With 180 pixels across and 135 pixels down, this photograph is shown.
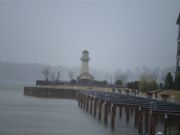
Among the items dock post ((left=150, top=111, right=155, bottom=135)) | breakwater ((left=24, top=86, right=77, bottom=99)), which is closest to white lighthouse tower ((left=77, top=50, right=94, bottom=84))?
breakwater ((left=24, top=86, right=77, bottom=99))

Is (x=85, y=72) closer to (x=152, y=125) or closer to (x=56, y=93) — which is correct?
(x=56, y=93)

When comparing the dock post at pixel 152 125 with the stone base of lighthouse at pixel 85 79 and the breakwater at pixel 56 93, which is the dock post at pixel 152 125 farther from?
the stone base of lighthouse at pixel 85 79

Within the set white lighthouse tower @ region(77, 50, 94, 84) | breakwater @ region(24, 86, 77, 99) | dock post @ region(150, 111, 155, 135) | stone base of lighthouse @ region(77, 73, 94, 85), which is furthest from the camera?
white lighthouse tower @ region(77, 50, 94, 84)

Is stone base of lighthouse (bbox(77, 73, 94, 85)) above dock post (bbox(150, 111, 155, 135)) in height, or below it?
above

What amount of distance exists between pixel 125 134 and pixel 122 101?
272 inches

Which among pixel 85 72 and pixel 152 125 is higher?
pixel 85 72

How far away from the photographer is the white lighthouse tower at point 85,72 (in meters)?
149

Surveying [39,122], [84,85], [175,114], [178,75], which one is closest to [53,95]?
[84,85]

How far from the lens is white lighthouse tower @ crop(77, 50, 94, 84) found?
489 ft

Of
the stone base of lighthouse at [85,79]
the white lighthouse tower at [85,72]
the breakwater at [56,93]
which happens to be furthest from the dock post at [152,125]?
the white lighthouse tower at [85,72]

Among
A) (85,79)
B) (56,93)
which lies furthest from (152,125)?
(85,79)

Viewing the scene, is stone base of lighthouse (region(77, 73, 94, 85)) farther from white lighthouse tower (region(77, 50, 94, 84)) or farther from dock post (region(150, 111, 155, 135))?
dock post (region(150, 111, 155, 135))

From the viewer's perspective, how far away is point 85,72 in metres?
152

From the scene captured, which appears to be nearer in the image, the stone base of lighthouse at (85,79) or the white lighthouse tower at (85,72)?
the stone base of lighthouse at (85,79)
